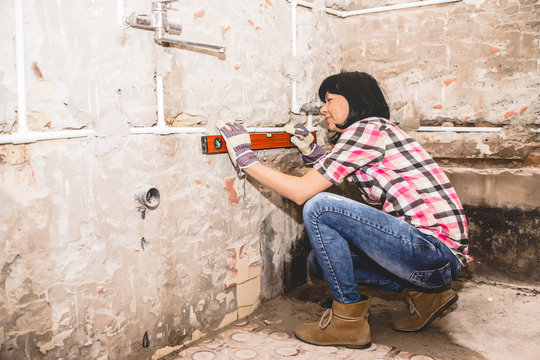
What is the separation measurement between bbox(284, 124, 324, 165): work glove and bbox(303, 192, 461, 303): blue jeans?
0.52 meters

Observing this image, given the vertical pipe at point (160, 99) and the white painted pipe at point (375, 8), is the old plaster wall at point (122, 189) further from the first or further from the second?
the white painted pipe at point (375, 8)

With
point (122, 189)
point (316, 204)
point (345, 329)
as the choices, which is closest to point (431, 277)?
point (345, 329)

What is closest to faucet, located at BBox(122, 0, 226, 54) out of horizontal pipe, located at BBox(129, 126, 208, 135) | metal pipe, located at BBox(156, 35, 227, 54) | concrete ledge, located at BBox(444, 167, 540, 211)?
metal pipe, located at BBox(156, 35, 227, 54)

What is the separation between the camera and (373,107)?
1.81m

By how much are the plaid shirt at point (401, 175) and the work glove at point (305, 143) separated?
476 mm

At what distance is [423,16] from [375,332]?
1.59 m

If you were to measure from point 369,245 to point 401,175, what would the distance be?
0.29m

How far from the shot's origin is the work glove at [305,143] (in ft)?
7.00

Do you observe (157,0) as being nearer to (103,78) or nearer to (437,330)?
(103,78)

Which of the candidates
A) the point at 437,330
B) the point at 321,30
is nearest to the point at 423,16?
the point at 321,30

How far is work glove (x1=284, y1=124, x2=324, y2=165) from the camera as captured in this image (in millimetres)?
2133

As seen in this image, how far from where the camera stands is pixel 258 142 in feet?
6.31

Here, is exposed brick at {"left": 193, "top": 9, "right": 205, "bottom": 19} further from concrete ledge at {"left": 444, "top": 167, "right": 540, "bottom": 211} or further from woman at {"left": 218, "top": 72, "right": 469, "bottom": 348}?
concrete ledge at {"left": 444, "top": 167, "right": 540, "bottom": 211}

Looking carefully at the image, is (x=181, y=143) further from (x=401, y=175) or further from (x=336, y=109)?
(x=401, y=175)
